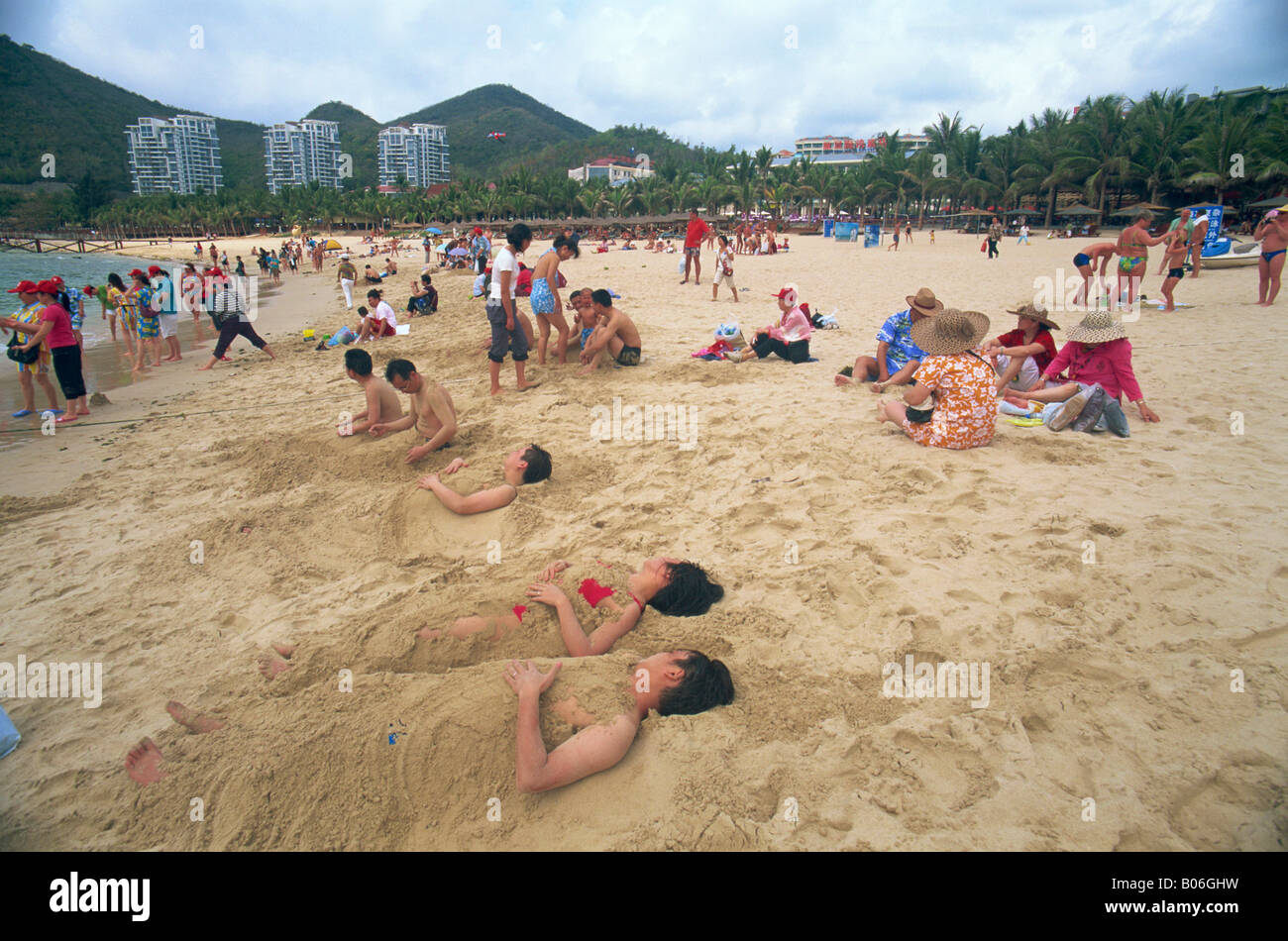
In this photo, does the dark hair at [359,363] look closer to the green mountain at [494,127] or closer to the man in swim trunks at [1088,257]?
the man in swim trunks at [1088,257]

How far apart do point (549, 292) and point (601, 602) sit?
17.6ft

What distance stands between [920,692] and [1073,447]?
10.3 feet

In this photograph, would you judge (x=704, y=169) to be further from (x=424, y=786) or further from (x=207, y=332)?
(x=424, y=786)

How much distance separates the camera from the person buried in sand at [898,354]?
19.0ft

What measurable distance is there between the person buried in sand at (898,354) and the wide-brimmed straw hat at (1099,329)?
115cm

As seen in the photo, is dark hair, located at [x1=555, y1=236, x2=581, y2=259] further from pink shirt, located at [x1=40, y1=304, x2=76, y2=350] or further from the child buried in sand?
the child buried in sand

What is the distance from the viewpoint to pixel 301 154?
11988 cm

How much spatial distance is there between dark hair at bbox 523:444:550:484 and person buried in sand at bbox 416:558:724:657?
4.50 ft

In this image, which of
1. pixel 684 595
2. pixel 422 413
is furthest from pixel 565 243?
pixel 684 595

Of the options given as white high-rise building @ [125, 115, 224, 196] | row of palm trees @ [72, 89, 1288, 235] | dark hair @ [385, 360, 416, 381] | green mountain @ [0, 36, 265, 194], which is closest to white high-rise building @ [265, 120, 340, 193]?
green mountain @ [0, 36, 265, 194]

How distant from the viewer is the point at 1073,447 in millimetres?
4629

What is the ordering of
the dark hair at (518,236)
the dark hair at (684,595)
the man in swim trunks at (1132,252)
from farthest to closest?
the man in swim trunks at (1132,252) < the dark hair at (518,236) < the dark hair at (684,595)

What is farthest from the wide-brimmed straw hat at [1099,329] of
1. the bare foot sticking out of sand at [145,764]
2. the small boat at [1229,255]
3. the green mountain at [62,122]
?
the green mountain at [62,122]

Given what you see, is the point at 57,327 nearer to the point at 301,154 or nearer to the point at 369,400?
the point at 369,400
